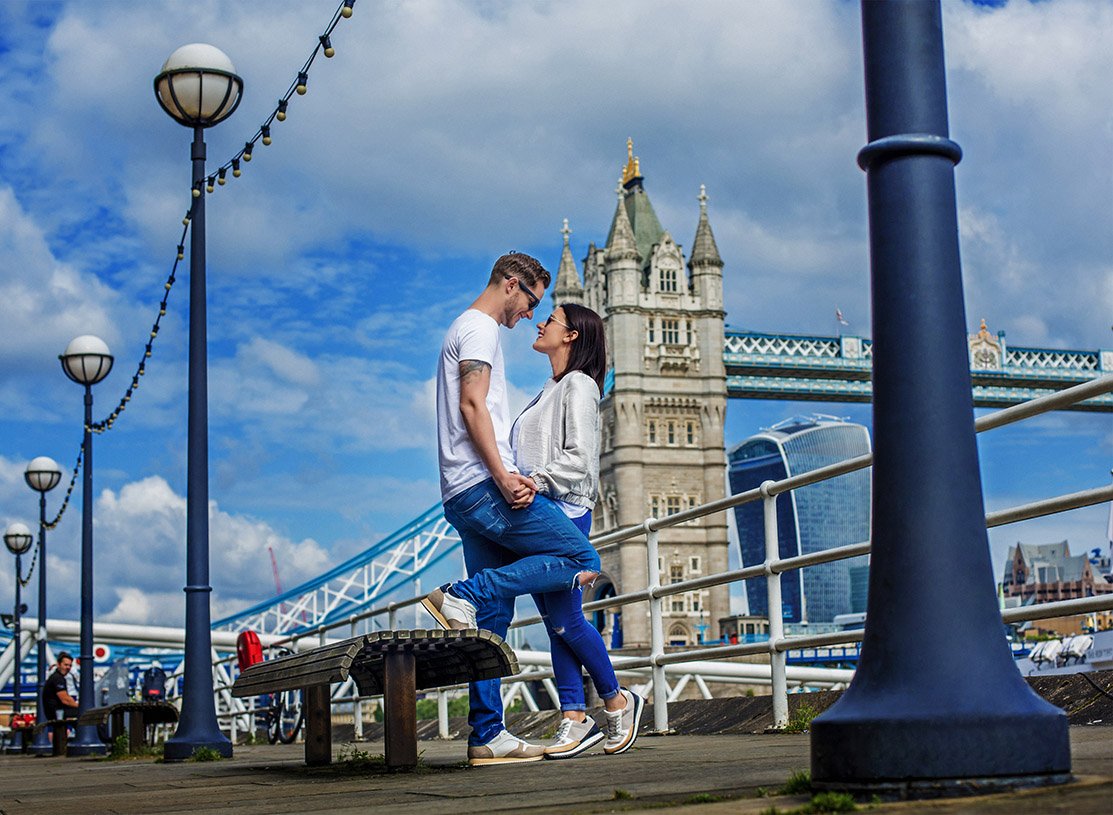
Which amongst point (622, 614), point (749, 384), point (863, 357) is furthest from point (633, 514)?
point (863, 357)

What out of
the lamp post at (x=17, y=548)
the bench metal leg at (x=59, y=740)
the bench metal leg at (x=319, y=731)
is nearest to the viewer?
the bench metal leg at (x=319, y=731)

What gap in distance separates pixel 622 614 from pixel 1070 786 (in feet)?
171

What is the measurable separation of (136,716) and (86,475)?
3.99m

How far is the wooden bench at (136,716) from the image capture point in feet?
19.2

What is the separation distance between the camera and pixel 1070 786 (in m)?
1.41

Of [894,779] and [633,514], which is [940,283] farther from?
[633,514]

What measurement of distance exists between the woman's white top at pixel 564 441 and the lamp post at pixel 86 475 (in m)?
6.71

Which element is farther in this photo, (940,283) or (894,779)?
(940,283)

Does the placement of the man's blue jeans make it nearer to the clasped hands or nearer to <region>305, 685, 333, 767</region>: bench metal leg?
the clasped hands

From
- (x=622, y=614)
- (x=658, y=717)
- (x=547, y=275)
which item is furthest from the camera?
(x=622, y=614)

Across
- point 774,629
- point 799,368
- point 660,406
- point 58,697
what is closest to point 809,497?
point 799,368

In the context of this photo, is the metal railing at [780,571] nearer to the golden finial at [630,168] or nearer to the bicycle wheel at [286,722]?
the bicycle wheel at [286,722]

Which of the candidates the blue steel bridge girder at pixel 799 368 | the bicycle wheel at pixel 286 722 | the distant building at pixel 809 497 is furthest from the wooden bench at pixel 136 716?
the distant building at pixel 809 497

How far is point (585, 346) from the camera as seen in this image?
124 inches
